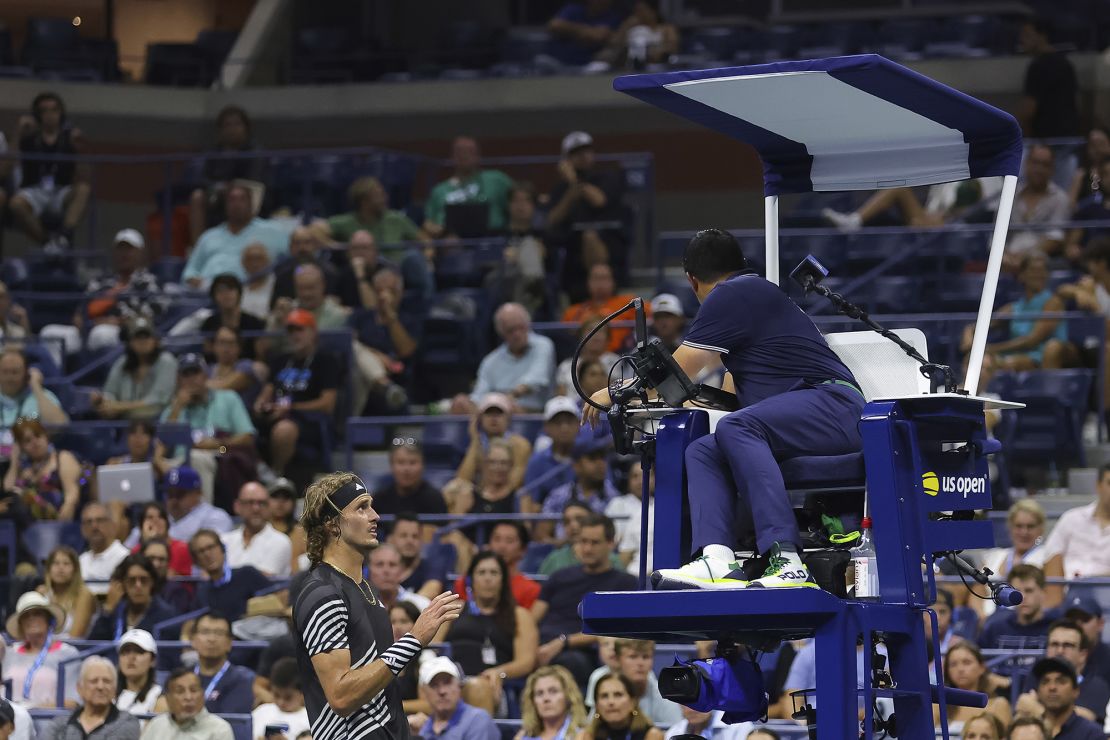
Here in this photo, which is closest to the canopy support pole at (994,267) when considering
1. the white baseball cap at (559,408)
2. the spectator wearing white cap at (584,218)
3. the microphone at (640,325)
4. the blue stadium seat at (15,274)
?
the microphone at (640,325)

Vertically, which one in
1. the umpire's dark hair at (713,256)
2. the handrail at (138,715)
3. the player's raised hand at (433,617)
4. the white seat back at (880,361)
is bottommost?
the handrail at (138,715)

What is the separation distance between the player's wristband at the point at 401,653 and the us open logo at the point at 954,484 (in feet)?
5.96

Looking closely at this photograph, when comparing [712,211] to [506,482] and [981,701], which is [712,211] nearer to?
[506,482]

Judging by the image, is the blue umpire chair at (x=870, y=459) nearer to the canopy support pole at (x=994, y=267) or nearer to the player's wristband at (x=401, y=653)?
the canopy support pole at (x=994, y=267)

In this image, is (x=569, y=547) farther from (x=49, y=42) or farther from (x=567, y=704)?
(x=49, y=42)

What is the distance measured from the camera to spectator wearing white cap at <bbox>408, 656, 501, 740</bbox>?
32.0ft

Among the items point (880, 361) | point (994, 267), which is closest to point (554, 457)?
point (880, 361)

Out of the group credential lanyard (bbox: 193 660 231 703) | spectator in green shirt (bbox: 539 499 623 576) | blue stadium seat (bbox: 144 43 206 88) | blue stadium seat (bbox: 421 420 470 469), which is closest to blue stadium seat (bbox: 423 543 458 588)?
spectator in green shirt (bbox: 539 499 623 576)

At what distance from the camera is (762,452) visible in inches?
264

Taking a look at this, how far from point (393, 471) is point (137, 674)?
8.86 ft

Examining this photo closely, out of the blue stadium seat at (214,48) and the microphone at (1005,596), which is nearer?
the microphone at (1005,596)

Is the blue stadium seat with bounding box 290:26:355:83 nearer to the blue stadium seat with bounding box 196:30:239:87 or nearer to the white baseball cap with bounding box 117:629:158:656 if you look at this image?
the blue stadium seat with bounding box 196:30:239:87

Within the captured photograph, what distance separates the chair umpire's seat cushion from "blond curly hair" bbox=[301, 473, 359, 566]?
4.89ft

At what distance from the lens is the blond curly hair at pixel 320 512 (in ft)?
20.9
